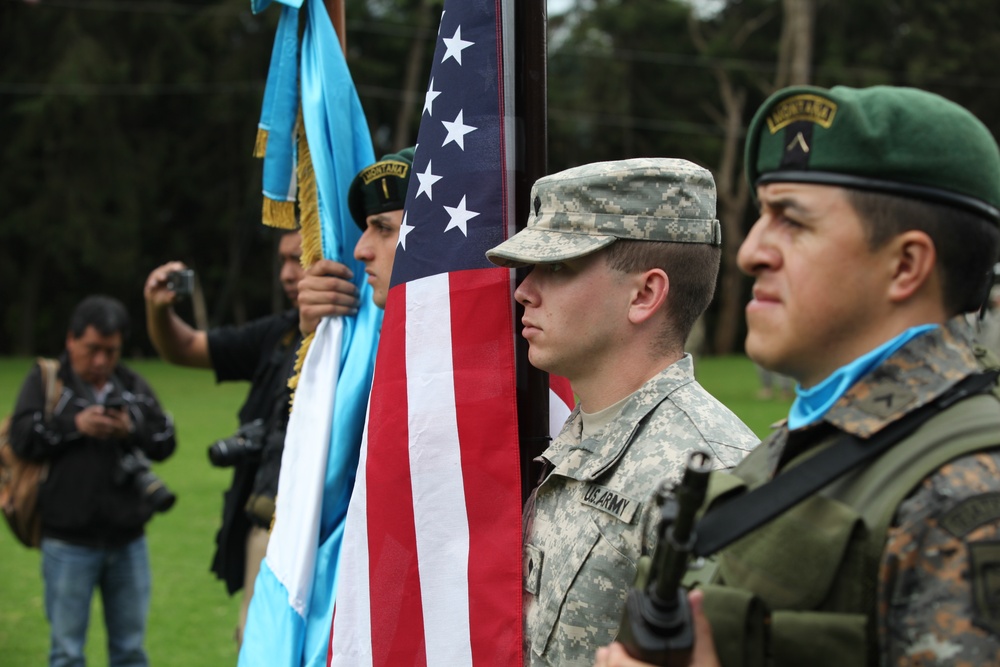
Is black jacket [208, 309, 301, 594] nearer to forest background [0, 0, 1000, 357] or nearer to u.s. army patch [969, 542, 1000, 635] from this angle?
u.s. army patch [969, 542, 1000, 635]

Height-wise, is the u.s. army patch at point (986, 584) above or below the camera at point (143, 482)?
above

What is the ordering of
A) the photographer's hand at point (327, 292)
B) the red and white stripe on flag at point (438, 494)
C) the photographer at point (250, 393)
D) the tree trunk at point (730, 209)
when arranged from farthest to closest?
the tree trunk at point (730, 209) → the photographer at point (250, 393) → the photographer's hand at point (327, 292) → the red and white stripe on flag at point (438, 494)

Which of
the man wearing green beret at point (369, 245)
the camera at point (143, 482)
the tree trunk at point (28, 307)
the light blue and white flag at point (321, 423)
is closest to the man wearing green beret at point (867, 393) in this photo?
the man wearing green beret at point (369, 245)

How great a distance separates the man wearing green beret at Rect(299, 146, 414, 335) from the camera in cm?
319

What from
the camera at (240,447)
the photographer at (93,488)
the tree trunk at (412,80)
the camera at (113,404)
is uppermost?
the tree trunk at (412,80)

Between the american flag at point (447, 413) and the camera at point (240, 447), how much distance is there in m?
1.62

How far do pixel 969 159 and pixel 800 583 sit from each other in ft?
1.90

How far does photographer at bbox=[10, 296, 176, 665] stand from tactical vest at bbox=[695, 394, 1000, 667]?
446 cm

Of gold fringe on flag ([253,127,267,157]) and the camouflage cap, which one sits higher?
gold fringe on flag ([253,127,267,157])

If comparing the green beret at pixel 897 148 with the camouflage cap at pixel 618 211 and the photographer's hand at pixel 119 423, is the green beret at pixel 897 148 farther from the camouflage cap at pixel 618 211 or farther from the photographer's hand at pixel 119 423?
the photographer's hand at pixel 119 423

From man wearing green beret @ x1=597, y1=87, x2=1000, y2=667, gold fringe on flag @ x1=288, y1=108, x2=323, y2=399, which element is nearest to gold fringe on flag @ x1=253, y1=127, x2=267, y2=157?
gold fringe on flag @ x1=288, y1=108, x2=323, y2=399

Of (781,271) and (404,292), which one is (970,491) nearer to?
(781,271)

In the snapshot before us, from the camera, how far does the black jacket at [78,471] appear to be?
5219mm

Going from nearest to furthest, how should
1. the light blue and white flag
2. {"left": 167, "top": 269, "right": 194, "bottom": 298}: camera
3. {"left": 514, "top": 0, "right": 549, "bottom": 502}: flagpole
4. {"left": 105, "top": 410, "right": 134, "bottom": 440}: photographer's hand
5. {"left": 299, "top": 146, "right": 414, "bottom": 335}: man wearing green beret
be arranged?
{"left": 514, "top": 0, "right": 549, "bottom": 502}: flagpole → the light blue and white flag → {"left": 299, "top": 146, "right": 414, "bottom": 335}: man wearing green beret → {"left": 167, "top": 269, "right": 194, "bottom": 298}: camera → {"left": 105, "top": 410, "right": 134, "bottom": 440}: photographer's hand
